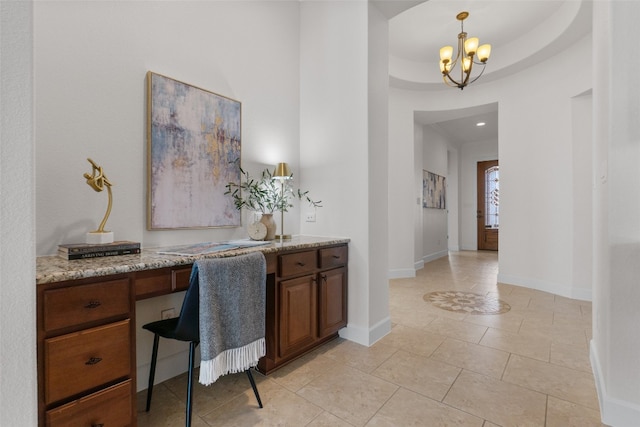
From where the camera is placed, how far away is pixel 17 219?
87 cm

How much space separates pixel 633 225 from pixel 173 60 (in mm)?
2855

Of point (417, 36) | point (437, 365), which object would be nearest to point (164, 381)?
point (437, 365)

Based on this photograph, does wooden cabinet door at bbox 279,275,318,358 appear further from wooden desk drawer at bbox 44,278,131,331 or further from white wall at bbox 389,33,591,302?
white wall at bbox 389,33,591,302

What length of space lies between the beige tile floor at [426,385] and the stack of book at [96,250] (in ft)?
3.01

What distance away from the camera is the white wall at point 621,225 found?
1433mm

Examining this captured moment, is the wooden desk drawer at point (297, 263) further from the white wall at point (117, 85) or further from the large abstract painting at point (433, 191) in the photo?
the large abstract painting at point (433, 191)

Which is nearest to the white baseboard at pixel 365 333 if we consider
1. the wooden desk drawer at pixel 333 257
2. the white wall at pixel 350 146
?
the white wall at pixel 350 146

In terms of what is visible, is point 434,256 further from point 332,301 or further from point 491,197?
point 332,301

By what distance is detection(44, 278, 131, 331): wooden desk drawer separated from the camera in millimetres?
1073

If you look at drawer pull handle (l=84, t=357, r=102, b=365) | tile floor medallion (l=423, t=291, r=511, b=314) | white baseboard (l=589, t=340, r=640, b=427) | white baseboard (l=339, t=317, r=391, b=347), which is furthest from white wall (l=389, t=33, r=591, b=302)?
drawer pull handle (l=84, t=357, r=102, b=365)

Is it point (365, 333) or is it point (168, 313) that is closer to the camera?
point (168, 313)

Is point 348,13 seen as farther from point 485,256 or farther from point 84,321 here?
point 485,256

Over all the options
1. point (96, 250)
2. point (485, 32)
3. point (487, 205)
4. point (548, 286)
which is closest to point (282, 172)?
point (96, 250)

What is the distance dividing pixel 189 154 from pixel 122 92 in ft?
1.69
